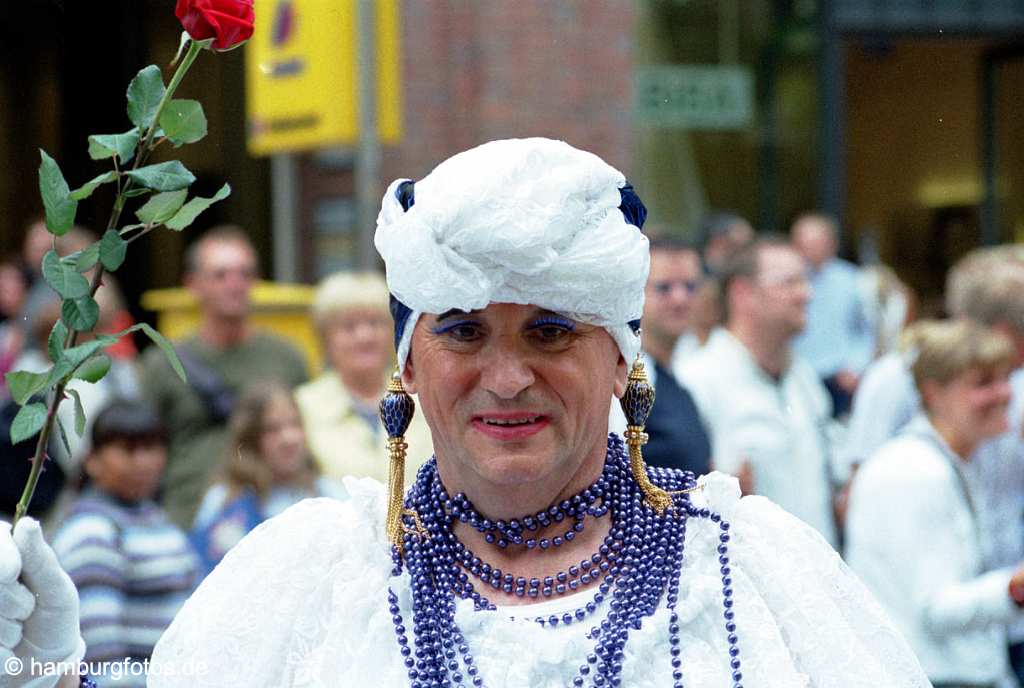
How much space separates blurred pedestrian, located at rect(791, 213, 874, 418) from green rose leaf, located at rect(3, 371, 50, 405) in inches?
242

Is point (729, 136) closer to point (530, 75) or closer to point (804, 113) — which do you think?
point (804, 113)

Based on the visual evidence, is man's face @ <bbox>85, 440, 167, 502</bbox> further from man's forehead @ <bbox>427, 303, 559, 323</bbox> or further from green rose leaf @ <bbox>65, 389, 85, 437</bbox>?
man's forehead @ <bbox>427, 303, 559, 323</bbox>

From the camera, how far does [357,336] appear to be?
5680 millimetres

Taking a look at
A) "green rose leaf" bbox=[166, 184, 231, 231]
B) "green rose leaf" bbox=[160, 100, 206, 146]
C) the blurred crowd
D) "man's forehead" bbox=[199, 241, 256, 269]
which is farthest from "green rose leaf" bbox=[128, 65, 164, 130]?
"man's forehead" bbox=[199, 241, 256, 269]

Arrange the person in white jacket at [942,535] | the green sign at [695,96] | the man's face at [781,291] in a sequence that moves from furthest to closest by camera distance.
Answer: the green sign at [695,96]
the man's face at [781,291]
the person in white jacket at [942,535]

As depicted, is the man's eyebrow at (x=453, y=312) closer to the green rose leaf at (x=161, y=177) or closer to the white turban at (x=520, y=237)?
the white turban at (x=520, y=237)

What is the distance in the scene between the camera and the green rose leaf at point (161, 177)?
234cm

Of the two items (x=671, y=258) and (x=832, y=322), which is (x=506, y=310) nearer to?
(x=671, y=258)

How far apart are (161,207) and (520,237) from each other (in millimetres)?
528

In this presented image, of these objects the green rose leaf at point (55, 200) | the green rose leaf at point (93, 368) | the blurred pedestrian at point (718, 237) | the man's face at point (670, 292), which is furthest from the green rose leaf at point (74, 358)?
the blurred pedestrian at point (718, 237)

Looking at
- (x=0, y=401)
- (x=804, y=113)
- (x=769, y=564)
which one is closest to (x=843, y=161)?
(x=804, y=113)

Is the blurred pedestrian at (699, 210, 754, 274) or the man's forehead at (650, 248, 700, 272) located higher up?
the man's forehead at (650, 248, 700, 272)

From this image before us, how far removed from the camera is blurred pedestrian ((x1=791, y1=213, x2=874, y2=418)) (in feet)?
27.1

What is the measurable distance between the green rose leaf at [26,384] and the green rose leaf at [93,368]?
0.16 feet
